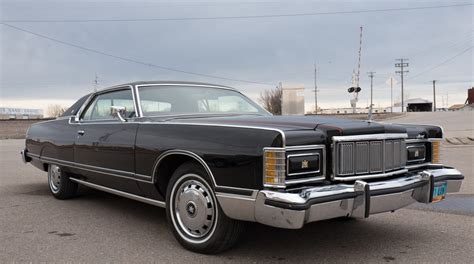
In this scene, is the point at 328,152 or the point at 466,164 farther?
the point at 466,164

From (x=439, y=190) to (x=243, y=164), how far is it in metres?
1.98

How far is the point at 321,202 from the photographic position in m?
3.23

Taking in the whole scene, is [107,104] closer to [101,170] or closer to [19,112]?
[101,170]

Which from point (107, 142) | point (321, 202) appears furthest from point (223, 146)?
point (107, 142)

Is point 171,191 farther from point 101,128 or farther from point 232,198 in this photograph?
point 101,128

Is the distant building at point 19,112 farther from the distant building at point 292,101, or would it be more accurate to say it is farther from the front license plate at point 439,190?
the front license plate at point 439,190

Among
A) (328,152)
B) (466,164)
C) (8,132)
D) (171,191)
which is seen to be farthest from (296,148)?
(8,132)

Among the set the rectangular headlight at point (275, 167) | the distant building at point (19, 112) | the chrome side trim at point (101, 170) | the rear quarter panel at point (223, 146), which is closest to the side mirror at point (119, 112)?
the chrome side trim at point (101, 170)

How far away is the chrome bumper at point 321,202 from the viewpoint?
3145 mm

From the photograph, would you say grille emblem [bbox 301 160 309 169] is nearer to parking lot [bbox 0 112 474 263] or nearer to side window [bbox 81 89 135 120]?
parking lot [bbox 0 112 474 263]

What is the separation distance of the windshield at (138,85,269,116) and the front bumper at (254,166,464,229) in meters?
2.03

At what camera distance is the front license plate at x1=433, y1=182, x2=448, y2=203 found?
4109mm

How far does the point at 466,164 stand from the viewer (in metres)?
9.68

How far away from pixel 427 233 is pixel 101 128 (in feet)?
12.1
